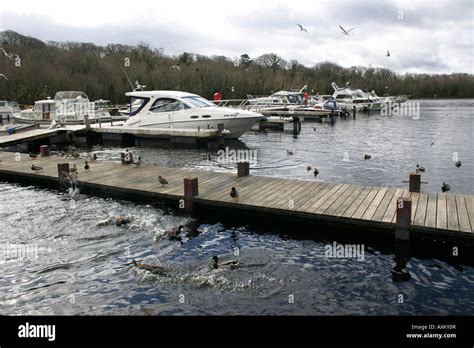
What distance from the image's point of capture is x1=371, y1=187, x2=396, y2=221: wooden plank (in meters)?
11.3

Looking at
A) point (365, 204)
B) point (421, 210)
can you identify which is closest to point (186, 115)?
point (365, 204)

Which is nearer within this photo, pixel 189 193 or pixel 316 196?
pixel 316 196

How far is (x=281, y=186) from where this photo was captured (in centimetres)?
1502

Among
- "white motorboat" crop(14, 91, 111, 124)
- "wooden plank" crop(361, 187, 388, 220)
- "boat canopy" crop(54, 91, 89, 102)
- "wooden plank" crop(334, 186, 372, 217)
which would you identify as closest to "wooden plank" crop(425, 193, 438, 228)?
"wooden plank" crop(361, 187, 388, 220)

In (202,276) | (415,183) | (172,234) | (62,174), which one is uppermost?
(62,174)

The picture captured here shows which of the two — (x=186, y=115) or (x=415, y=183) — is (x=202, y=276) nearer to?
(x=415, y=183)

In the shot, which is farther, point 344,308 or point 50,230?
point 50,230

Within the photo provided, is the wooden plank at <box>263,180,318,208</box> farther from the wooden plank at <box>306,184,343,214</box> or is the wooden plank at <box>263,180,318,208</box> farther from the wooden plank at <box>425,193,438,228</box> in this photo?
the wooden plank at <box>425,193,438,228</box>

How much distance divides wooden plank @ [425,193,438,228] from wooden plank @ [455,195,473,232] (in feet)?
1.91

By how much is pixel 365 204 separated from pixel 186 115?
1948 cm

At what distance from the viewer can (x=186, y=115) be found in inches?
1178

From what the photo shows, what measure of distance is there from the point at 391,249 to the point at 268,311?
441 cm
